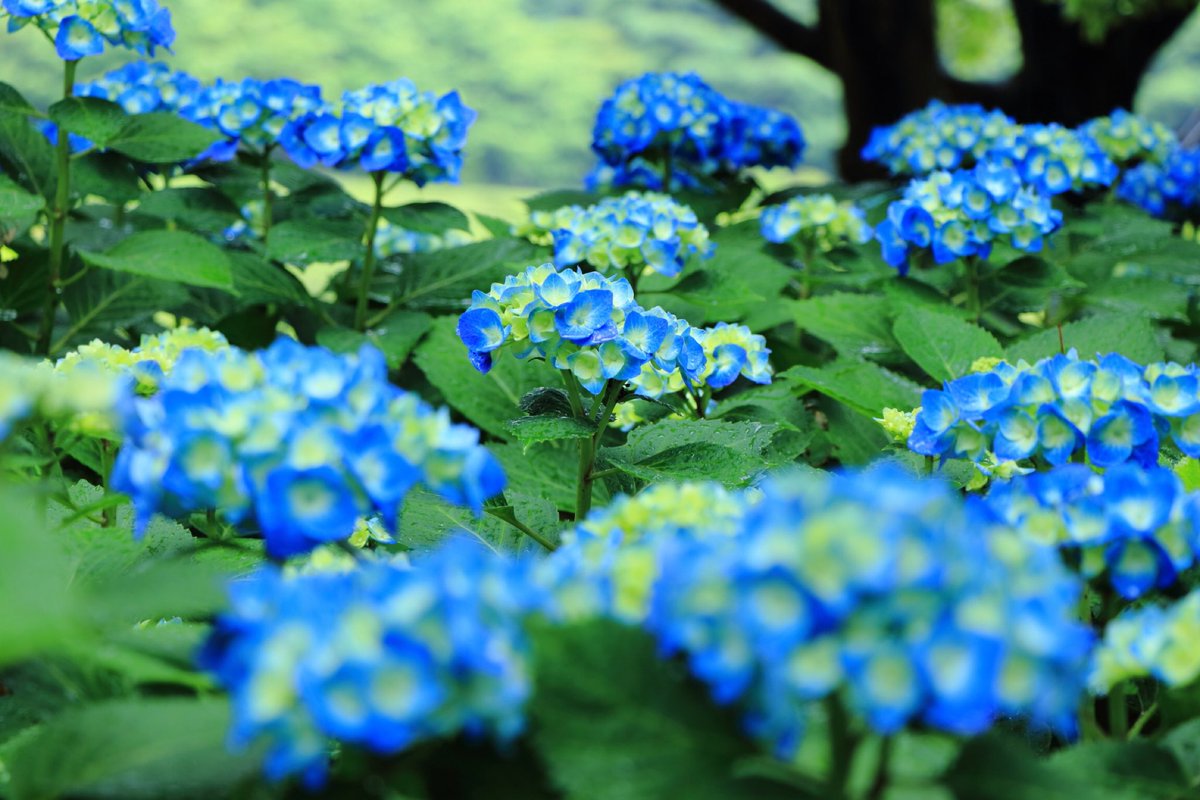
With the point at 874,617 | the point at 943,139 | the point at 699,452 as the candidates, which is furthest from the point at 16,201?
the point at 943,139

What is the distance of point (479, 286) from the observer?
8.79ft

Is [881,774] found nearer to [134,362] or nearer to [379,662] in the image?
[379,662]

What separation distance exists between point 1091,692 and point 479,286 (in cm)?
175

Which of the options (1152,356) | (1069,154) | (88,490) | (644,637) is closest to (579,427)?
(88,490)

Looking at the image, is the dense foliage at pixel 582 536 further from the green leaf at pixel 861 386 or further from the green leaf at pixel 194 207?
the green leaf at pixel 194 207

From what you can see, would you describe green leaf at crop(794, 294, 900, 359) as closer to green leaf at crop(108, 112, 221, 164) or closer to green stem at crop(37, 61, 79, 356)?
green leaf at crop(108, 112, 221, 164)

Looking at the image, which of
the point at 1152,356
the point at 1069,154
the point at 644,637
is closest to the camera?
the point at 644,637

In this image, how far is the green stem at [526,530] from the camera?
5.26 ft

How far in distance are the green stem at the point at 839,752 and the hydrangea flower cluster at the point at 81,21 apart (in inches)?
70.8

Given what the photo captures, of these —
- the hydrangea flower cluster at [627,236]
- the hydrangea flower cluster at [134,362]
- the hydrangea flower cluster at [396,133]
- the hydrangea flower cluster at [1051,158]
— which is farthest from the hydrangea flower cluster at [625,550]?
the hydrangea flower cluster at [1051,158]

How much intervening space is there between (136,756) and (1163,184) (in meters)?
3.51

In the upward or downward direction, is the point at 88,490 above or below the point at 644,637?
below

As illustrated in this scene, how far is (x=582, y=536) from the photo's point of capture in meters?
1.02

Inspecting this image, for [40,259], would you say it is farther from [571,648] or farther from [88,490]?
[571,648]
